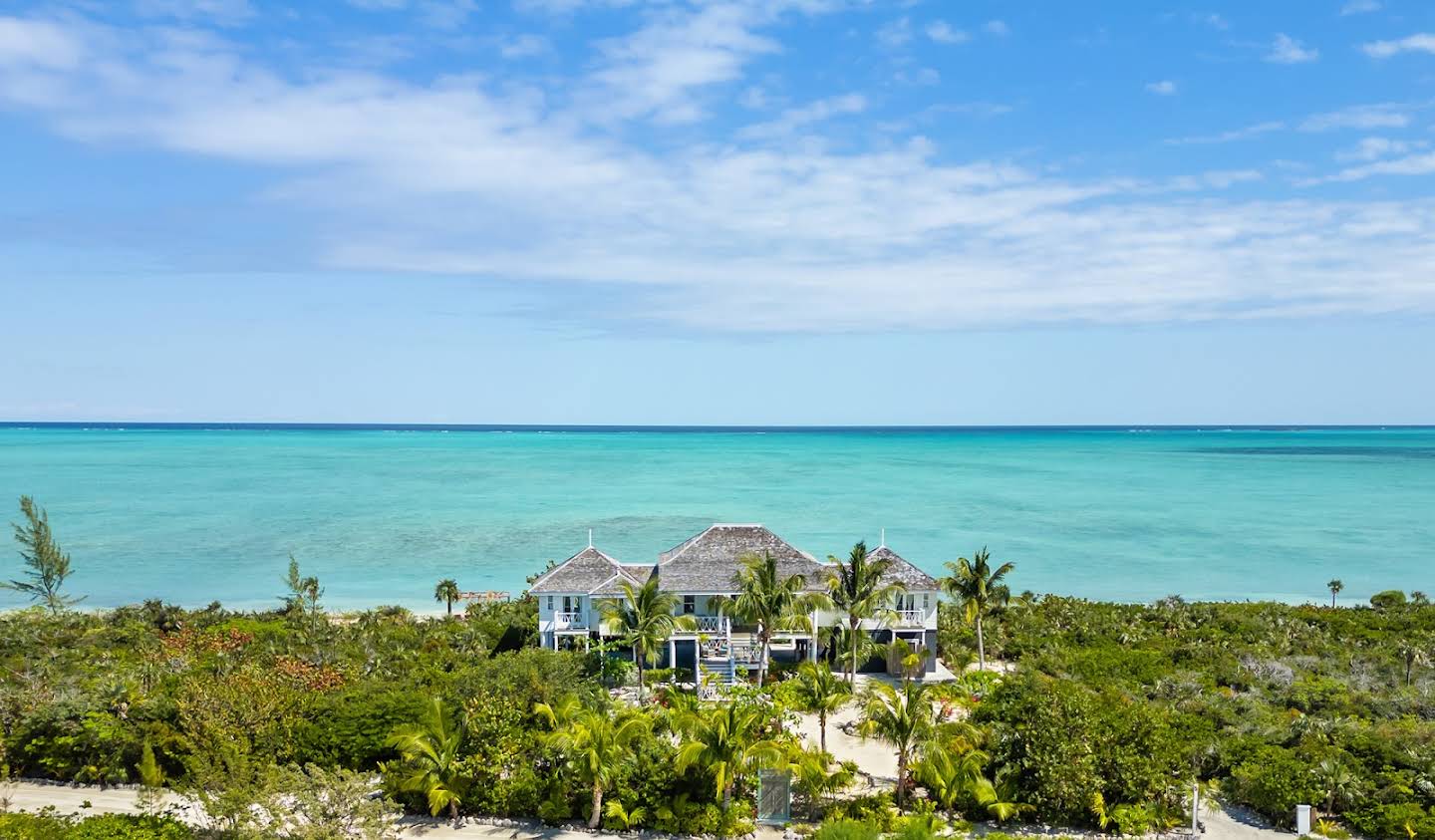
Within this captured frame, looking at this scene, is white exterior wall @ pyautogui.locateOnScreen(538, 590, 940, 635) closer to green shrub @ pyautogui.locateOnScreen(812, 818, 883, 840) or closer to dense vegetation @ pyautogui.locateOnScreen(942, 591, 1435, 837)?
dense vegetation @ pyautogui.locateOnScreen(942, 591, 1435, 837)

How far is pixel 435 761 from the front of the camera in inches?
862

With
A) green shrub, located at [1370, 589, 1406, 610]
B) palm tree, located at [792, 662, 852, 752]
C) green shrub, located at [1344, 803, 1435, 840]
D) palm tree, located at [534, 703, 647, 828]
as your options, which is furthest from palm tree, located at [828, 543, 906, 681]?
green shrub, located at [1370, 589, 1406, 610]

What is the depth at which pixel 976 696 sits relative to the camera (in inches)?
1196

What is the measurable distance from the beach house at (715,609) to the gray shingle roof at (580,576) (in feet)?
0.13

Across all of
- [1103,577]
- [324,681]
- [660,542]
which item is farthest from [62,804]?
[1103,577]

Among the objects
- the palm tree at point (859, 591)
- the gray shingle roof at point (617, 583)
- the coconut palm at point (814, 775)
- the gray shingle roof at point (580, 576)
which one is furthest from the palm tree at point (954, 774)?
the gray shingle roof at point (580, 576)

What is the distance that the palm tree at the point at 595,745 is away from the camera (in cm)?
2091

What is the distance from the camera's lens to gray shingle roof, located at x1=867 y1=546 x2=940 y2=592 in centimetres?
3419

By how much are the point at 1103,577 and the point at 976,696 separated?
3226 centimetres

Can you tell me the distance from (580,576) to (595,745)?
1401 cm

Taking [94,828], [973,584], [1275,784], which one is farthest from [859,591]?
[94,828]

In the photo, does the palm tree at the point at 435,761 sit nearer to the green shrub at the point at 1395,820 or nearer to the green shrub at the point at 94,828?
the green shrub at the point at 94,828

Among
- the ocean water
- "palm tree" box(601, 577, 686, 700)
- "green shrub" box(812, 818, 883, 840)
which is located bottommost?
the ocean water

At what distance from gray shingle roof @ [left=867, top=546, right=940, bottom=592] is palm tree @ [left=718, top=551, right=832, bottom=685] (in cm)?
420
